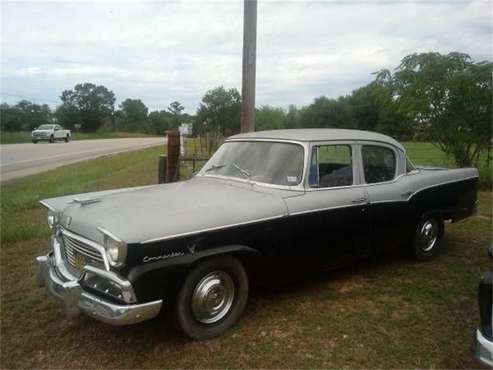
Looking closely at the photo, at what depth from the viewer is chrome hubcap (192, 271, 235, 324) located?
10.3 feet

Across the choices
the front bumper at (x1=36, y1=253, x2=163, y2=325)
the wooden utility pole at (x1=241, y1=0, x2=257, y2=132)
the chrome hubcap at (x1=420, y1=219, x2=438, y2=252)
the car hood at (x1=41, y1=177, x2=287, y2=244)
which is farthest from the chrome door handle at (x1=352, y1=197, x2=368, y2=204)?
the wooden utility pole at (x1=241, y1=0, x2=257, y2=132)

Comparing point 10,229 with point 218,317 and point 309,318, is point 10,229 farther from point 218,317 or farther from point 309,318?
point 309,318

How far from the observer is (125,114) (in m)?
94.1

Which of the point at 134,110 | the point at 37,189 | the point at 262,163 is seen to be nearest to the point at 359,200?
the point at 262,163

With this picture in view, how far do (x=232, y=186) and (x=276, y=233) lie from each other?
0.75m

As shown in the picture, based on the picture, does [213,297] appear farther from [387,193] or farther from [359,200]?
[387,193]

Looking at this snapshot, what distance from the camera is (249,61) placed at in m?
6.25

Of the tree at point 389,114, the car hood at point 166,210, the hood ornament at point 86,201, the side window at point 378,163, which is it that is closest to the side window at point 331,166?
the side window at point 378,163

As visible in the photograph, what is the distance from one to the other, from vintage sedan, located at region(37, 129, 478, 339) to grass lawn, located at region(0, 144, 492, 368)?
11.6 inches

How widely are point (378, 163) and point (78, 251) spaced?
315 cm

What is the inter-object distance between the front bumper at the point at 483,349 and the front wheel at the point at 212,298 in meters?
1.64

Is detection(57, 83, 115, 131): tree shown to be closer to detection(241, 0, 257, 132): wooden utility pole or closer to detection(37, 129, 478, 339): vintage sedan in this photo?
detection(241, 0, 257, 132): wooden utility pole

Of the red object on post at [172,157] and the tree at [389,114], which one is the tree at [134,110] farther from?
the red object on post at [172,157]

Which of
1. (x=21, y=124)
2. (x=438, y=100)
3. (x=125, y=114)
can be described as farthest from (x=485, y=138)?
(x=125, y=114)
